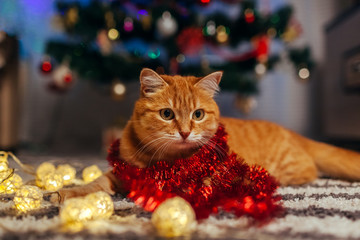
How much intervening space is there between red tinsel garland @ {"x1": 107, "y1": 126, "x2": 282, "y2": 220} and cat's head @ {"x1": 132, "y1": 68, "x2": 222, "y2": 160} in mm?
48

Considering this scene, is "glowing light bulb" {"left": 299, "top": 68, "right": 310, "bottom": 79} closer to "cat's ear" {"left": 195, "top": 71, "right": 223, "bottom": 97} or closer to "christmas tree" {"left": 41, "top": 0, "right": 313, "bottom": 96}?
"christmas tree" {"left": 41, "top": 0, "right": 313, "bottom": 96}

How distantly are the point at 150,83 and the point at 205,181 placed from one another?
1.34 feet

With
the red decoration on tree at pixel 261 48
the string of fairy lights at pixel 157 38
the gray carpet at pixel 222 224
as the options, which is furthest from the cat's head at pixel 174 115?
the red decoration on tree at pixel 261 48

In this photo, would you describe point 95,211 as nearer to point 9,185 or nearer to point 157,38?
point 9,185

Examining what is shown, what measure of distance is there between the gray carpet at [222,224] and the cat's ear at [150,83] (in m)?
0.41

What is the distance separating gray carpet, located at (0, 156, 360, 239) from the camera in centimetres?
65

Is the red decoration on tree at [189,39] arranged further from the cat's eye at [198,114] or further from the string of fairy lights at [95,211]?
the string of fairy lights at [95,211]

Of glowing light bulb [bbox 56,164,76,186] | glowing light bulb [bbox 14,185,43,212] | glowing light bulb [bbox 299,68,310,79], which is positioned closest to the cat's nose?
glowing light bulb [bbox 14,185,43,212]

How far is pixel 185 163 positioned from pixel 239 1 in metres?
1.96

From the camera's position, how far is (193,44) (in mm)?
2260

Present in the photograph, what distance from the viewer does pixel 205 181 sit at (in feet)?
3.22

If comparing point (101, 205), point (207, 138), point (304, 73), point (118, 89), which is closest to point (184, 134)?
point (207, 138)

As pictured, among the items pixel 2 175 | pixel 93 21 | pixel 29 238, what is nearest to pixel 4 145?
pixel 93 21

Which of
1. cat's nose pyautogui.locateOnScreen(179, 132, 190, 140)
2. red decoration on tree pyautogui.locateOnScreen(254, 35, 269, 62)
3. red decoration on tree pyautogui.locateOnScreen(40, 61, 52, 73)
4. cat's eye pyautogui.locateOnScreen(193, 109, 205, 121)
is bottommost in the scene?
cat's nose pyautogui.locateOnScreen(179, 132, 190, 140)
